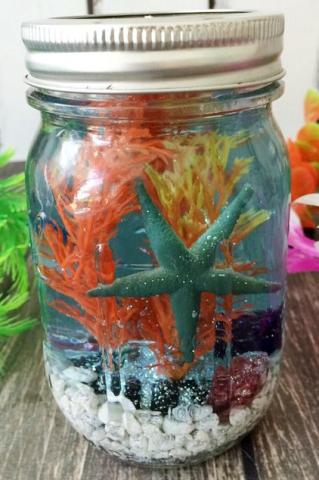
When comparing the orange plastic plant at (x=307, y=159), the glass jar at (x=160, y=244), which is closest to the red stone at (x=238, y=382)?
the glass jar at (x=160, y=244)

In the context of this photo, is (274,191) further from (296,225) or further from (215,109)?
(296,225)

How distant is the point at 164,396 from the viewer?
37 cm

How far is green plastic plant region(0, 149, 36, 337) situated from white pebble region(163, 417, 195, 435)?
Result: 0.65ft

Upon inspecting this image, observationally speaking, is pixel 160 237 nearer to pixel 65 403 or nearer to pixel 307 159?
pixel 65 403

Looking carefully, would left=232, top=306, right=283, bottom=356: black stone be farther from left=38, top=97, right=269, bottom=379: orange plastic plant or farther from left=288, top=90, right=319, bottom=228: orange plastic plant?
left=288, top=90, right=319, bottom=228: orange plastic plant

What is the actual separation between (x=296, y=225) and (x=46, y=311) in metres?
0.33

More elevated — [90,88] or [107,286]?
[90,88]

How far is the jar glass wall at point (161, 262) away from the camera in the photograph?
34 cm

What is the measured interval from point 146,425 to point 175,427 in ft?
0.06

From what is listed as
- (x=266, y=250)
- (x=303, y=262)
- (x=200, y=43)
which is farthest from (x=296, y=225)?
(x=200, y=43)

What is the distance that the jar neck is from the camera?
0.32 meters

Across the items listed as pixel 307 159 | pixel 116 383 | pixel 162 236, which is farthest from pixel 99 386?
pixel 307 159

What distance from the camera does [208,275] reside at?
1.15 ft

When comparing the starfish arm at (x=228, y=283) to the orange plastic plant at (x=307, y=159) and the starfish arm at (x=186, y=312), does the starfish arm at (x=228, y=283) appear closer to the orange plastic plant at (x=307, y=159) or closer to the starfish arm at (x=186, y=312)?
the starfish arm at (x=186, y=312)
